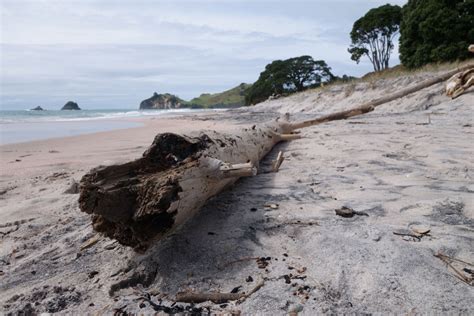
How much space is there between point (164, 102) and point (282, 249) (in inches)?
3365

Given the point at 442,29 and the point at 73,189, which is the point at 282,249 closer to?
the point at 73,189

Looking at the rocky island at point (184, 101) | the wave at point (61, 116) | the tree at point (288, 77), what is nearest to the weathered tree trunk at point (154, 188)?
the wave at point (61, 116)

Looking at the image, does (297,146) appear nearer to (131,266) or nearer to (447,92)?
(131,266)

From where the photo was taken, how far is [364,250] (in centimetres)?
187

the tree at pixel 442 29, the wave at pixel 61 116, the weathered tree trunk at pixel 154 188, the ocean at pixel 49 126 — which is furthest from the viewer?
the wave at pixel 61 116

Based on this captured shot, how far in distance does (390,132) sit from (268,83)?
36959mm

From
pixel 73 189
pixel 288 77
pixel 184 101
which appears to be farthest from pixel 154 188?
pixel 184 101

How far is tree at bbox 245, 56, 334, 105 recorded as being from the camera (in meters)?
41.2

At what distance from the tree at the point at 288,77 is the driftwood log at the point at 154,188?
38987mm

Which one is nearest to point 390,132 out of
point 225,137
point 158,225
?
point 225,137

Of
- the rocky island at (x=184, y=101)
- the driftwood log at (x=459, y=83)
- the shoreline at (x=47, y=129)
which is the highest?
the rocky island at (x=184, y=101)

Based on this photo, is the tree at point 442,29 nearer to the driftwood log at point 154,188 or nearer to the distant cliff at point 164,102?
the driftwood log at point 154,188

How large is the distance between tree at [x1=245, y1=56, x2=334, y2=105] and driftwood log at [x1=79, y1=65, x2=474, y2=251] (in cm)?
3899

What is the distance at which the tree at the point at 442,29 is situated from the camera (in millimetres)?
18156
